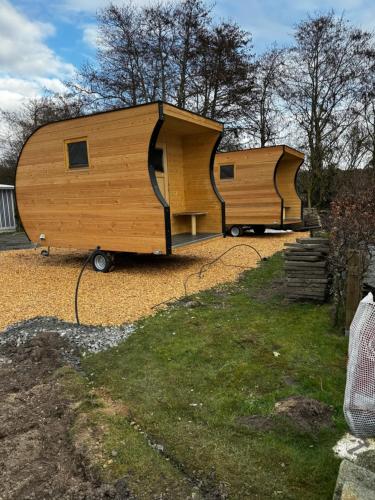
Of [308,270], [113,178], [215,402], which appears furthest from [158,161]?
[215,402]

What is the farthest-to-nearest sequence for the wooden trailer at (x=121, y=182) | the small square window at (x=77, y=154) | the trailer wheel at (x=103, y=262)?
the trailer wheel at (x=103, y=262) → the small square window at (x=77, y=154) → the wooden trailer at (x=121, y=182)

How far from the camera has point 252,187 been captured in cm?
1348

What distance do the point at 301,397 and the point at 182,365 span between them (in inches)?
45.5

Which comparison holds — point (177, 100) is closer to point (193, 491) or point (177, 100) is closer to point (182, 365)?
point (182, 365)

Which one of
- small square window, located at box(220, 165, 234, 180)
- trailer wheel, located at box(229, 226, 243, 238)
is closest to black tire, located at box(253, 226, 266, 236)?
trailer wheel, located at box(229, 226, 243, 238)

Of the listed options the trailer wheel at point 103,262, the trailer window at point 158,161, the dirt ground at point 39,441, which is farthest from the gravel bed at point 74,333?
the trailer window at point 158,161

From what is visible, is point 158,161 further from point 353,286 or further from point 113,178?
point 353,286

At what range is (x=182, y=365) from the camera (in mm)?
3650

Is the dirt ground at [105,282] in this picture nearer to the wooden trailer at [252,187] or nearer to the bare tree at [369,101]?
the wooden trailer at [252,187]

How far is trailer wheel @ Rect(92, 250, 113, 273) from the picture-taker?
8118 mm

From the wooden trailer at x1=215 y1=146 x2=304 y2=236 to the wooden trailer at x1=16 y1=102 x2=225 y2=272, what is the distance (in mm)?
4328

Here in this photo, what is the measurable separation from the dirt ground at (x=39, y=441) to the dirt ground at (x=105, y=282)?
1.50 m

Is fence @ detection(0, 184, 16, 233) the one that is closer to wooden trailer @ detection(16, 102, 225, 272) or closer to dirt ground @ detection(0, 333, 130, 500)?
wooden trailer @ detection(16, 102, 225, 272)

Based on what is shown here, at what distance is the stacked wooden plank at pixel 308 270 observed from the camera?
5270 mm
